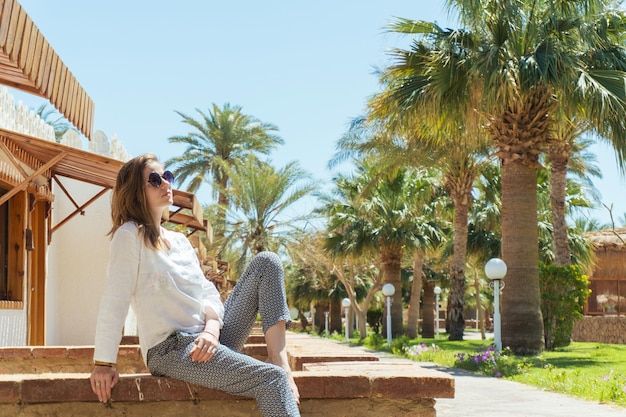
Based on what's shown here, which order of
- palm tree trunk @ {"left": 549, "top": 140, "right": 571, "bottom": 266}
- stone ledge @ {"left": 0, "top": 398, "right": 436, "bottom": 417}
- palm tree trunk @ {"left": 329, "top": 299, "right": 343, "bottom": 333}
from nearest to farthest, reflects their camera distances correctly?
stone ledge @ {"left": 0, "top": 398, "right": 436, "bottom": 417}, palm tree trunk @ {"left": 549, "top": 140, "right": 571, "bottom": 266}, palm tree trunk @ {"left": 329, "top": 299, "right": 343, "bottom": 333}

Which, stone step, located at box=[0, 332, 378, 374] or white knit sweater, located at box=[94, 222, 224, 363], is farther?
stone step, located at box=[0, 332, 378, 374]

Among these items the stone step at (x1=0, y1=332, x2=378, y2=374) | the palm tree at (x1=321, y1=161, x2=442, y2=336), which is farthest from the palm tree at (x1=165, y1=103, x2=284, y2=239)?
the stone step at (x1=0, y1=332, x2=378, y2=374)

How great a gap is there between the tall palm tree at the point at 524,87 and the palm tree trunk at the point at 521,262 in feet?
0.06

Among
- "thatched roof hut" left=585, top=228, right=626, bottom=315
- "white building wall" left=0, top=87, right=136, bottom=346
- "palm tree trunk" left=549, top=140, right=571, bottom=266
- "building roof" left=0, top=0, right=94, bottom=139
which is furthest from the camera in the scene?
"thatched roof hut" left=585, top=228, right=626, bottom=315

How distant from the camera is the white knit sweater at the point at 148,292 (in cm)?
338

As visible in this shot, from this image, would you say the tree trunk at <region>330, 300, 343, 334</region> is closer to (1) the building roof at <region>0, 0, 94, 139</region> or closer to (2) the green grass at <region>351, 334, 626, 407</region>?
(2) the green grass at <region>351, 334, 626, 407</region>

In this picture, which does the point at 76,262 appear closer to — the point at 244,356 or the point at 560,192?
the point at 244,356

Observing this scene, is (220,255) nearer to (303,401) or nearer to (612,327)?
(612,327)

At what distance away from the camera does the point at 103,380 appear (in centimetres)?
341

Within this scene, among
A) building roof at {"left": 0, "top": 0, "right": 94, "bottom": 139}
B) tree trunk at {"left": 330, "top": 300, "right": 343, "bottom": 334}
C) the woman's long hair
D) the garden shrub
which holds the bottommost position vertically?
tree trunk at {"left": 330, "top": 300, "right": 343, "bottom": 334}

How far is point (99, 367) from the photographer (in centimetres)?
340

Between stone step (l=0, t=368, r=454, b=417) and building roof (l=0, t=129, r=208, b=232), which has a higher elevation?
building roof (l=0, t=129, r=208, b=232)

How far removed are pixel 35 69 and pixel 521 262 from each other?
42.3ft

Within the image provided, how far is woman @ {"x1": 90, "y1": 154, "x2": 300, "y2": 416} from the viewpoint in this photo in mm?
3381
